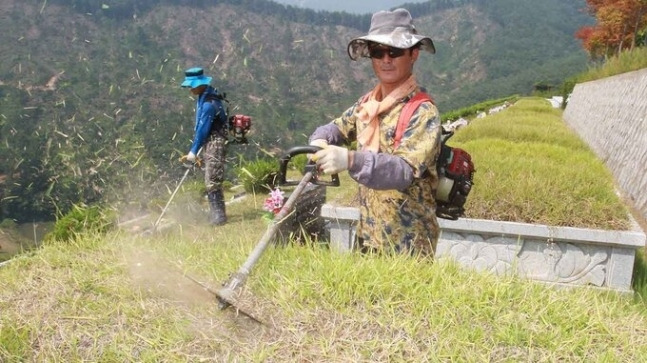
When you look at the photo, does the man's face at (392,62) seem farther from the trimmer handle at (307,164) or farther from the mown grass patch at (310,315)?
the mown grass patch at (310,315)

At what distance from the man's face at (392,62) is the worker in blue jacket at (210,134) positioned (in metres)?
5.36

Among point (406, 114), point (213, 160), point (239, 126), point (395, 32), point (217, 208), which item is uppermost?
point (395, 32)

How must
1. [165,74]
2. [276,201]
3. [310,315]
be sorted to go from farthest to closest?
[165,74], [276,201], [310,315]

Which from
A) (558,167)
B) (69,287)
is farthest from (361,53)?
(558,167)

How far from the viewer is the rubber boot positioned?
838 centimetres

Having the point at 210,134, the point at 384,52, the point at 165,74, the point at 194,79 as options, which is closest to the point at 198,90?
the point at 194,79

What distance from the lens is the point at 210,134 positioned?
8125mm

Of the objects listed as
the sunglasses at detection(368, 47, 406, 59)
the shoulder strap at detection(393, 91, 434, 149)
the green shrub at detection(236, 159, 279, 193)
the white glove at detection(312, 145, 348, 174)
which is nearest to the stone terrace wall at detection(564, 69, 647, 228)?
the shoulder strap at detection(393, 91, 434, 149)

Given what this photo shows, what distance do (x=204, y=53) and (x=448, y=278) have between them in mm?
126416

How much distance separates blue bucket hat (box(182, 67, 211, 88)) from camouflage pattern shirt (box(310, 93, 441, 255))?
5089mm

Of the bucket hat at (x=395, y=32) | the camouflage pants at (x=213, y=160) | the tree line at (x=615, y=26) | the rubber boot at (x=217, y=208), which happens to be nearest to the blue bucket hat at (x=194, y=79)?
the camouflage pants at (x=213, y=160)

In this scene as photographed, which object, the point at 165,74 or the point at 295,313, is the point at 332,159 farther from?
the point at 165,74

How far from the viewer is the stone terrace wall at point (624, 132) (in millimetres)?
6776

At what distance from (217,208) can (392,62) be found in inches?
240
